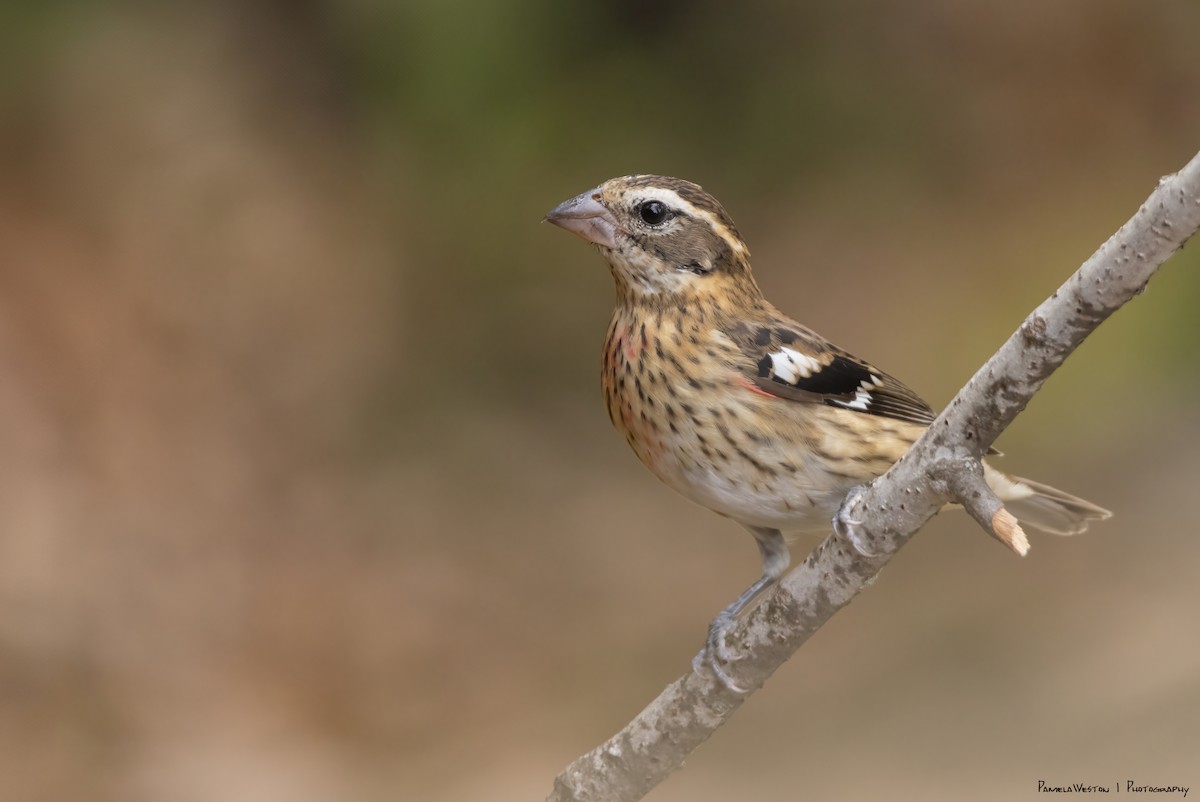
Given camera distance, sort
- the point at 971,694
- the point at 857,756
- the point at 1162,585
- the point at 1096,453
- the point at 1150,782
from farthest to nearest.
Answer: the point at 1096,453
the point at 1162,585
the point at 971,694
the point at 857,756
the point at 1150,782

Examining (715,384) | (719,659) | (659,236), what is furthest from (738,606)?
(659,236)

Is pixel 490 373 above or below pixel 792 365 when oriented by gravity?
above

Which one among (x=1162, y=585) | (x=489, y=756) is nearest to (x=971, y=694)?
(x=1162, y=585)

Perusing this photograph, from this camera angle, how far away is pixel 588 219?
10.2 ft

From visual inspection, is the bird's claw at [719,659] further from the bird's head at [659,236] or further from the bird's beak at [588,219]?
the bird's beak at [588,219]

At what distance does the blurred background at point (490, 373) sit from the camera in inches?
235

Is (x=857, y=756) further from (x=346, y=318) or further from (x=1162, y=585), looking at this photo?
Answer: (x=346, y=318)

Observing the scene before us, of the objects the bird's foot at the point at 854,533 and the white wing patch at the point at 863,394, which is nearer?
the bird's foot at the point at 854,533

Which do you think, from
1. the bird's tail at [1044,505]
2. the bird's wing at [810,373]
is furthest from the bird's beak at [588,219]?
the bird's tail at [1044,505]

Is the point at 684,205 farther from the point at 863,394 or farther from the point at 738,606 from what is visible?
the point at 738,606

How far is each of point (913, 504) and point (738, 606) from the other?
0.95m

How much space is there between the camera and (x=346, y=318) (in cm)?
694

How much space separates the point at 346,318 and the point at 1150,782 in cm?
433

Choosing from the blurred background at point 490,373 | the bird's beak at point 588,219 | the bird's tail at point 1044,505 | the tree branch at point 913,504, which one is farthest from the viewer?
the blurred background at point 490,373
